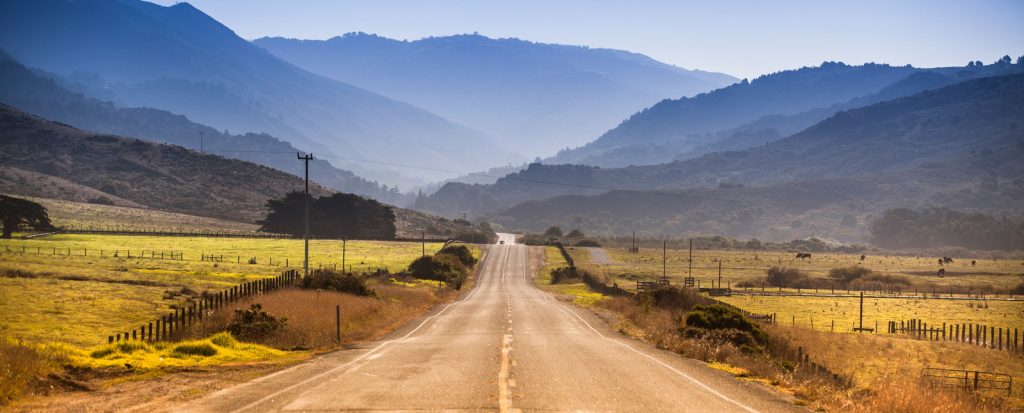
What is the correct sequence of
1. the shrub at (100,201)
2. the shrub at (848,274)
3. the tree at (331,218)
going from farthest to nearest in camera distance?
1. the shrub at (100,201)
2. the tree at (331,218)
3. the shrub at (848,274)

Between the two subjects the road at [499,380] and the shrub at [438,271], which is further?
the shrub at [438,271]

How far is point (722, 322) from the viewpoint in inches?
1300

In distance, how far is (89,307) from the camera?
118 ft

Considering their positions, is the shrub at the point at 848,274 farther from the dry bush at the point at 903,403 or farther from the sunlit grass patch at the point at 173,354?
the dry bush at the point at 903,403

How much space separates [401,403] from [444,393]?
1.59 m

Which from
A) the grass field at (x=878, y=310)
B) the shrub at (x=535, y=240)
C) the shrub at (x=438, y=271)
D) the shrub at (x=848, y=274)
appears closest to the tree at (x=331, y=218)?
the shrub at (x=535, y=240)

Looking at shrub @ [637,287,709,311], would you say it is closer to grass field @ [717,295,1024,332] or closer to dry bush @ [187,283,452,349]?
grass field @ [717,295,1024,332]

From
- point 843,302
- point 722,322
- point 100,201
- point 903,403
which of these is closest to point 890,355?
point 722,322

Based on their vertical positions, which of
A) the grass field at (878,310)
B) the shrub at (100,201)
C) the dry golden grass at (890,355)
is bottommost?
the grass field at (878,310)

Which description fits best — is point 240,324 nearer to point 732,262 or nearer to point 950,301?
point 950,301

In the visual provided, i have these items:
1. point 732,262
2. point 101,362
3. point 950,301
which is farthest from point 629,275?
point 101,362

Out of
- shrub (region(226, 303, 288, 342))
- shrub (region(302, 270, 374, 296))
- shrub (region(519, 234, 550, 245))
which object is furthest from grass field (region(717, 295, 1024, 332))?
shrub (region(519, 234, 550, 245))

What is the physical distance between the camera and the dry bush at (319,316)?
29.7 meters

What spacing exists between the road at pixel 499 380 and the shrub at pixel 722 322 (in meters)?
2.95
